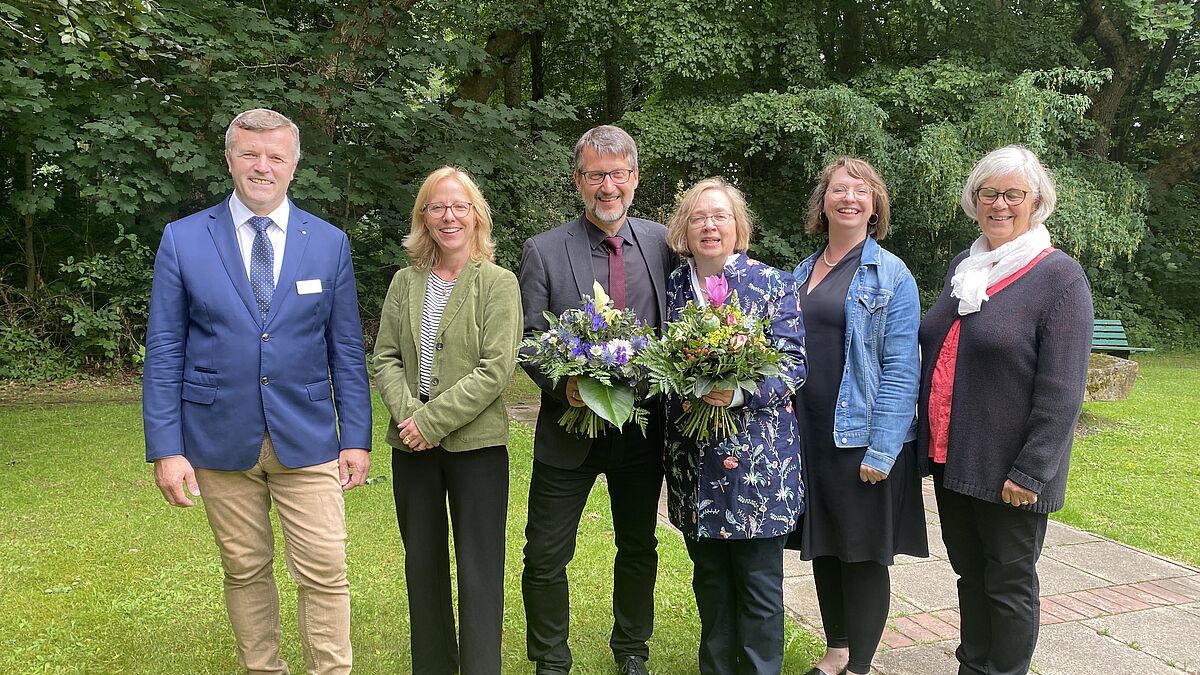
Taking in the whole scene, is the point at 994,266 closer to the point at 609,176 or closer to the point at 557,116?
the point at 609,176

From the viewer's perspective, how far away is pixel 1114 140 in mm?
18047

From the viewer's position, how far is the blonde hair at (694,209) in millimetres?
3225

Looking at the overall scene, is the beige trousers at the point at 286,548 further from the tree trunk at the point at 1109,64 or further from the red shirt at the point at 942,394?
the tree trunk at the point at 1109,64

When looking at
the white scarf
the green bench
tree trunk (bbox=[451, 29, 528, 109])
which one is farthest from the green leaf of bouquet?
tree trunk (bbox=[451, 29, 528, 109])

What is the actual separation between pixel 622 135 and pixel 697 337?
1.01 m

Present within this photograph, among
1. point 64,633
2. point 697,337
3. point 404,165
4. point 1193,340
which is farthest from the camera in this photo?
point 1193,340

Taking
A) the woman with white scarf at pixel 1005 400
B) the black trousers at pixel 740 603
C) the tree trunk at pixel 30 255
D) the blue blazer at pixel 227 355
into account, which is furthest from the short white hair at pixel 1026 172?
the tree trunk at pixel 30 255

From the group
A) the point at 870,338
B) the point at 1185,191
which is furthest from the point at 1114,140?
the point at 870,338

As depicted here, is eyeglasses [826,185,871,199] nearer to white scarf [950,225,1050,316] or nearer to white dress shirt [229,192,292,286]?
white scarf [950,225,1050,316]

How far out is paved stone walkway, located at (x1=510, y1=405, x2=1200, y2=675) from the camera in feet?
12.5

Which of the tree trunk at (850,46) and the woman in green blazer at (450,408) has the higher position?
the tree trunk at (850,46)

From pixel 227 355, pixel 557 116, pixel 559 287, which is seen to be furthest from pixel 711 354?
pixel 557 116

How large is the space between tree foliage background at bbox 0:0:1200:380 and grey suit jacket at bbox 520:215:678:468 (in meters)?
4.51

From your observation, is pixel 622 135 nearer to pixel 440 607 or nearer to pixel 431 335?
pixel 431 335
